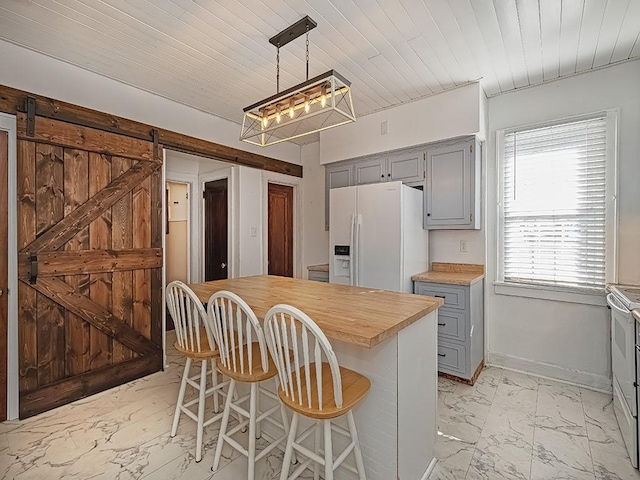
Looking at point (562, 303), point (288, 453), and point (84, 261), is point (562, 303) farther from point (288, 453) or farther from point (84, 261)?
point (84, 261)

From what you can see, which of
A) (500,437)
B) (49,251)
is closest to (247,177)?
(49,251)

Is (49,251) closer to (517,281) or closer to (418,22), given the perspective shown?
(418,22)

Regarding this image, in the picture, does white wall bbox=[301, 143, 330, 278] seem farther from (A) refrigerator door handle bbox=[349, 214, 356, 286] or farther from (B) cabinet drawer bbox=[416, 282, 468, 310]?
(B) cabinet drawer bbox=[416, 282, 468, 310]

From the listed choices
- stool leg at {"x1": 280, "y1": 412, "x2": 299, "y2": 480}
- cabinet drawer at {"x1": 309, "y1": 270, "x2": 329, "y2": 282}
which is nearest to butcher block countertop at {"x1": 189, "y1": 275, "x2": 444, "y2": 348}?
stool leg at {"x1": 280, "y1": 412, "x2": 299, "y2": 480}

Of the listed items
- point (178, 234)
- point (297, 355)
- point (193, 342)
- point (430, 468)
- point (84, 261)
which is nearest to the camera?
point (297, 355)

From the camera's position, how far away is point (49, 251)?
2461 millimetres

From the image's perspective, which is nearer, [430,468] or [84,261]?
Answer: [430,468]

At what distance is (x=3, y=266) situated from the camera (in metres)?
2.28

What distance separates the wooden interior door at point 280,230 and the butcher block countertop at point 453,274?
2.12 metres

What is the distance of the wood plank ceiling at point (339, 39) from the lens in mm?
1976

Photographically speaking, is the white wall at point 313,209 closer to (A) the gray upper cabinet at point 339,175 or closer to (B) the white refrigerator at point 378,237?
(A) the gray upper cabinet at point 339,175

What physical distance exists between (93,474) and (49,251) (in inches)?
63.8

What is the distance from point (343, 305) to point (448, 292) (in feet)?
5.17

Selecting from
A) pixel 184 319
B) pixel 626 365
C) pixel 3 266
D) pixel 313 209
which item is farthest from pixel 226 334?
pixel 313 209
